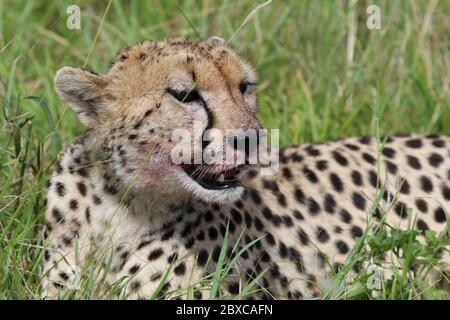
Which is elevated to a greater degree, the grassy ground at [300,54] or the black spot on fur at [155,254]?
the grassy ground at [300,54]

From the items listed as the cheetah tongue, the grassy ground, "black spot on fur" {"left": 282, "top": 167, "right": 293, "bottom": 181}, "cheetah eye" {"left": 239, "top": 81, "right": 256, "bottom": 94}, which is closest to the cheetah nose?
the cheetah tongue

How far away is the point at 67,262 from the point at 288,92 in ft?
7.43

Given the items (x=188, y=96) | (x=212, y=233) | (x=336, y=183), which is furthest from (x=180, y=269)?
(x=336, y=183)

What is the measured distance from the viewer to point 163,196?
379 centimetres

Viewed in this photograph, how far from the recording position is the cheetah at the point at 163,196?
3.69 metres

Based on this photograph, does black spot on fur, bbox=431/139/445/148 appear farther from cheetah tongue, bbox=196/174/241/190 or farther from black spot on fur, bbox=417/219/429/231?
cheetah tongue, bbox=196/174/241/190

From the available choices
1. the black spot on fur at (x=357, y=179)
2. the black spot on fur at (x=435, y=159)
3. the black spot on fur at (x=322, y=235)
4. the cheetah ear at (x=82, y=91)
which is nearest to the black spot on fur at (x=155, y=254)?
the cheetah ear at (x=82, y=91)

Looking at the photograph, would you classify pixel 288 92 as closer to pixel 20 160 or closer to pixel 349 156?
pixel 349 156

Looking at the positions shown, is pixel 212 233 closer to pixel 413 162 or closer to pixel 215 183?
pixel 215 183

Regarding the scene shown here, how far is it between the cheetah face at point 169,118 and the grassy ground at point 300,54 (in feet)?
3.27

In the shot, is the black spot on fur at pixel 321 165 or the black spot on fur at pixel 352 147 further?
the black spot on fur at pixel 352 147

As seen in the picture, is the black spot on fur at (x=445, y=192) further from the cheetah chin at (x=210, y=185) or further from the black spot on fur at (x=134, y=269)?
the black spot on fur at (x=134, y=269)

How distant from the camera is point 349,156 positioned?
4.55m

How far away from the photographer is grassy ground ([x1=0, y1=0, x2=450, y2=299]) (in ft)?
17.4
